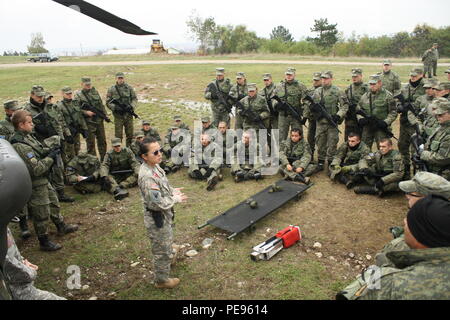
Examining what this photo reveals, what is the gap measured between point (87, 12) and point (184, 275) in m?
3.60

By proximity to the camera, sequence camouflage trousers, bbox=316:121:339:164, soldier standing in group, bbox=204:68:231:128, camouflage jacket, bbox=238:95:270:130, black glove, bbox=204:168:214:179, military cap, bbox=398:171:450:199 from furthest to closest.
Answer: soldier standing in group, bbox=204:68:231:128 < camouflage jacket, bbox=238:95:270:130 < black glove, bbox=204:168:214:179 < camouflage trousers, bbox=316:121:339:164 < military cap, bbox=398:171:450:199

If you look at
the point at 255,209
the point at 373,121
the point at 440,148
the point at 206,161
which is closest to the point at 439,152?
the point at 440,148

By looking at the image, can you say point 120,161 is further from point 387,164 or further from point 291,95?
point 387,164

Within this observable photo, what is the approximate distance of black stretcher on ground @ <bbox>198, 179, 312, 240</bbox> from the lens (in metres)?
5.23

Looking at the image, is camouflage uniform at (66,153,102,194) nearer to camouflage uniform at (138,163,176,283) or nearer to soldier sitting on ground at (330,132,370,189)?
camouflage uniform at (138,163,176,283)

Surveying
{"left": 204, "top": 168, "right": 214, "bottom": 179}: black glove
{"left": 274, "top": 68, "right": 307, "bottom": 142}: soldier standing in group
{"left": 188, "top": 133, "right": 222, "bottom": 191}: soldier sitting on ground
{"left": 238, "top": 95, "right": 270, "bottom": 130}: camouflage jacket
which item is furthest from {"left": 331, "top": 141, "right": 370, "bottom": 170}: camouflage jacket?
{"left": 204, "top": 168, "right": 214, "bottom": 179}: black glove

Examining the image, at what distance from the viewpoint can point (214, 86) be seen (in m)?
8.88

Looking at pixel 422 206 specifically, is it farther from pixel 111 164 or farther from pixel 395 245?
pixel 111 164

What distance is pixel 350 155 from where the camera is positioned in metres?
6.93

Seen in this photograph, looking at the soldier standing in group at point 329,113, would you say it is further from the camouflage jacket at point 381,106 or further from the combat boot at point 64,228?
the combat boot at point 64,228

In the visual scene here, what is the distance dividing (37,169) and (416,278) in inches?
190

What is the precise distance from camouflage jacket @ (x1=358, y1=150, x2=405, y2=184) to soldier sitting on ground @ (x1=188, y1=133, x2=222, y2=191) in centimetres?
305

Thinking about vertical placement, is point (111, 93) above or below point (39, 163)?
above
